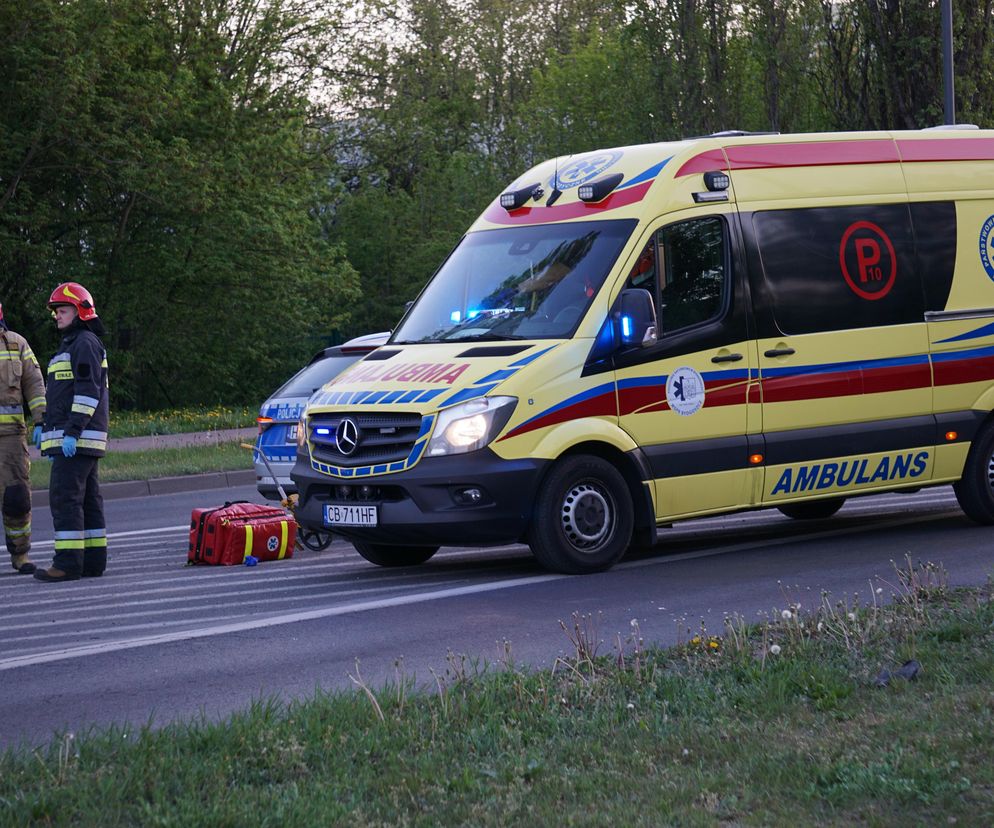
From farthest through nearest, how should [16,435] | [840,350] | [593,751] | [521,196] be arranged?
1. [16,435]
2. [521,196]
3. [840,350]
4. [593,751]

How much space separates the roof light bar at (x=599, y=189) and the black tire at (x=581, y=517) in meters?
1.82

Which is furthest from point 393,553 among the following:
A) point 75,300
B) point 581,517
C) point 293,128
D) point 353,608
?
point 293,128

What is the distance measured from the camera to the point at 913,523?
11.8 meters

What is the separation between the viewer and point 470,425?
9164 millimetres

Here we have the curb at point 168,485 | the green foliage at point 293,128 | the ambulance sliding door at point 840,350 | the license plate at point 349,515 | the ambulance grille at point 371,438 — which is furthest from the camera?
the green foliage at point 293,128

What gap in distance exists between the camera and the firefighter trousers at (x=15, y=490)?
11.2 metres

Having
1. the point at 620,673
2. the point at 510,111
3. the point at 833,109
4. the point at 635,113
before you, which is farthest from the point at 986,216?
the point at 510,111

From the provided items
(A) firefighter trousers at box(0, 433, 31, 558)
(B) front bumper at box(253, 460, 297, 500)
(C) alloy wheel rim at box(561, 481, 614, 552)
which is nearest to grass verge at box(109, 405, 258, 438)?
(B) front bumper at box(253, 460, 297, 500)

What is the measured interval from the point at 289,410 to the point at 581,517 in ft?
14.3

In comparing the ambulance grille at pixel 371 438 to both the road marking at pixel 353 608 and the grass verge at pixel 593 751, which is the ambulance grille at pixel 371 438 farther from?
the grass verge at pixel 593 751

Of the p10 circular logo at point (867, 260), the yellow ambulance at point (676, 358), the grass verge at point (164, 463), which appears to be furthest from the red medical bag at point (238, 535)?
the grass verge at point (164, 463)

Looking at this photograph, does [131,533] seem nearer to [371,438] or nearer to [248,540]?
[248,540]

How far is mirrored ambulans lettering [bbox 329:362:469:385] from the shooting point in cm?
941

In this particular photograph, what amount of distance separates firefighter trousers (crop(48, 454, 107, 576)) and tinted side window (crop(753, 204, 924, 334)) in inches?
194
